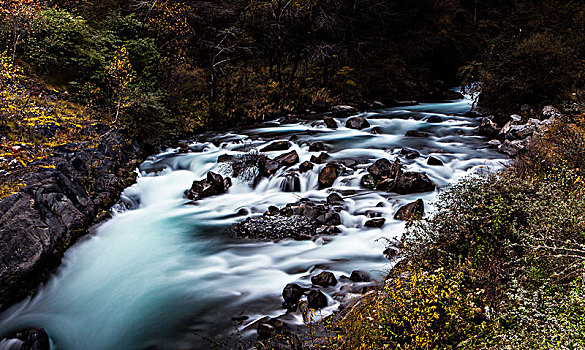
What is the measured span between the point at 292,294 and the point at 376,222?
3.03m

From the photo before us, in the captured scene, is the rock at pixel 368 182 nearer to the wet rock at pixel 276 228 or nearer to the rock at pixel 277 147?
the wet rock at pixel 276 228

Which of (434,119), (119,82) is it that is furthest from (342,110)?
(119,82)

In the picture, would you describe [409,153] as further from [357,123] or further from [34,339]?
[34,339]

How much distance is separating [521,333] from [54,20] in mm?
14245

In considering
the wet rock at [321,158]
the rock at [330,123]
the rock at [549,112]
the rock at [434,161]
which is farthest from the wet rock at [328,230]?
the rock at [330,123]

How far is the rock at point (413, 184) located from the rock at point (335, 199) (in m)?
1.49

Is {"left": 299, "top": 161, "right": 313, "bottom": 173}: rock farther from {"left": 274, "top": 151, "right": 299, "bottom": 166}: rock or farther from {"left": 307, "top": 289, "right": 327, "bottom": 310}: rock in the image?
{"left": 307, "top": 289, "right": 327, "bottom": 310}: rock

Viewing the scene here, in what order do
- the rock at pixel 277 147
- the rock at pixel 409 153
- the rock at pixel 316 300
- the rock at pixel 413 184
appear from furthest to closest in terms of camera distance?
the rock at pixel 277 147 → the rock at pixel 409 153 → the rock at pixel 413 184 → the rock at pixel 316 300

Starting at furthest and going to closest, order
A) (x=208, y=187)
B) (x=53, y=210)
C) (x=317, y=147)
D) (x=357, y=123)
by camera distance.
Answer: (x=357, y=123), (x=317, y=147), (x=208, y=187), (x=53, y=210)

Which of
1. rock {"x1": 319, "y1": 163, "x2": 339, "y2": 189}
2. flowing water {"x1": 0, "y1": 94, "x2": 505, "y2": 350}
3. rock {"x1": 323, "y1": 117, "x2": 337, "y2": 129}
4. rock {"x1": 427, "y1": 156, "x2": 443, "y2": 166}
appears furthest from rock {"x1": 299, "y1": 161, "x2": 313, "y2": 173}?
rock {"x1": 323, "y1": 117, "x2": 337, "y2": 129}

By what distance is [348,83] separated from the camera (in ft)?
66.6

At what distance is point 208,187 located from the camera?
32.3 feet

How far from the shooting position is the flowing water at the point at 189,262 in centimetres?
532

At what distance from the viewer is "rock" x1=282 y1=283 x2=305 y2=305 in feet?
17.4
